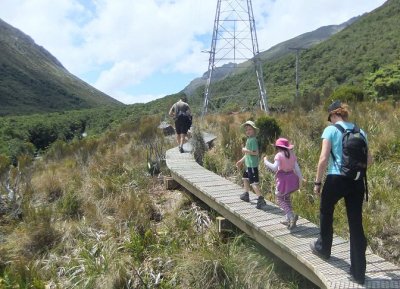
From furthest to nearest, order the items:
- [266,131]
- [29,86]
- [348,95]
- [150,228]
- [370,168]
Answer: [29,86] → [348,95] → [266,131] → [370,168] → [150,228]

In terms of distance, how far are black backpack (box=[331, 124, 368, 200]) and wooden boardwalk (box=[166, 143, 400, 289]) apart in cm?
103

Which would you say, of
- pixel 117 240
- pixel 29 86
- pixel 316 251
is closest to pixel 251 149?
pixel 316 251

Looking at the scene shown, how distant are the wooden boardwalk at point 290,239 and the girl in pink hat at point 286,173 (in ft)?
0.89

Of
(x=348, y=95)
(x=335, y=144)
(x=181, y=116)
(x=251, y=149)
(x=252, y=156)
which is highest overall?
(x=348, y=95)

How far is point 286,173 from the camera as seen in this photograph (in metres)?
5.75

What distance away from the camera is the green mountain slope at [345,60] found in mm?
46922

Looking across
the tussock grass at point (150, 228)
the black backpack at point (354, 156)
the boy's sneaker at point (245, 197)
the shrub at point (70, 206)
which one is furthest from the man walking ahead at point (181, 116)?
the black backpack at point (354, 156)

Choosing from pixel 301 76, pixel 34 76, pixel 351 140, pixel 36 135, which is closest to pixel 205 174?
pixel 351 140

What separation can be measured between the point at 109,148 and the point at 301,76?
50802 millimetres

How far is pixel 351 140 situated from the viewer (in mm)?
4320

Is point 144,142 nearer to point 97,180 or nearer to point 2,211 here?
point 97,180

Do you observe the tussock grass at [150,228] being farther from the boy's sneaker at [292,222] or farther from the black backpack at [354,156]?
the black backpack at [354,156]

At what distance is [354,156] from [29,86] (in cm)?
14553

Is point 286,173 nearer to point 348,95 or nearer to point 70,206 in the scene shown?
point 70,206
